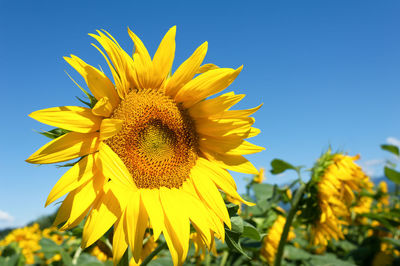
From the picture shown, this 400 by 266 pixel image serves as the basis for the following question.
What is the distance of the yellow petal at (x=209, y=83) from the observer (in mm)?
1738

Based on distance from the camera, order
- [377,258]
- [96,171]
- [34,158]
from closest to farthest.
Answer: [34,158], [96,171], [377,258]

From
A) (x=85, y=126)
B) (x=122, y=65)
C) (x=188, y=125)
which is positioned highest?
(x=122, y=65)

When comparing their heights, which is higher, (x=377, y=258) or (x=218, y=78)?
(x=218, y=78)

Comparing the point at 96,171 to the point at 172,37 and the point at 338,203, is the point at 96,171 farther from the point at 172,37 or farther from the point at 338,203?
the point at 338,203

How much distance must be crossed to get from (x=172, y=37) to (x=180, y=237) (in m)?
1.00

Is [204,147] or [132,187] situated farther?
[204,147]

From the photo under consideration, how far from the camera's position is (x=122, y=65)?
1695 mm

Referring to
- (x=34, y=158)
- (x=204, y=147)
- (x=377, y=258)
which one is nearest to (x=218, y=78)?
(x=204, y=147)

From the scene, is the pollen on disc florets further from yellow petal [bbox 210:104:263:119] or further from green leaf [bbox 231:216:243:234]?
green leaf [bbox 231:216:243:234]

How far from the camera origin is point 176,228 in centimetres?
168

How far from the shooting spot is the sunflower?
1.57 m

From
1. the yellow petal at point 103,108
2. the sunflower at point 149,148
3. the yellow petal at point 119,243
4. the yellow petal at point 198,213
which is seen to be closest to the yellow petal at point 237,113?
the sunflower at point 149,148

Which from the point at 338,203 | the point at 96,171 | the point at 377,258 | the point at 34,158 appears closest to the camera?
the point at 34,158

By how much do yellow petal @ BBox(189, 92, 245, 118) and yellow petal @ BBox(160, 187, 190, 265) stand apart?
1.62 ft
